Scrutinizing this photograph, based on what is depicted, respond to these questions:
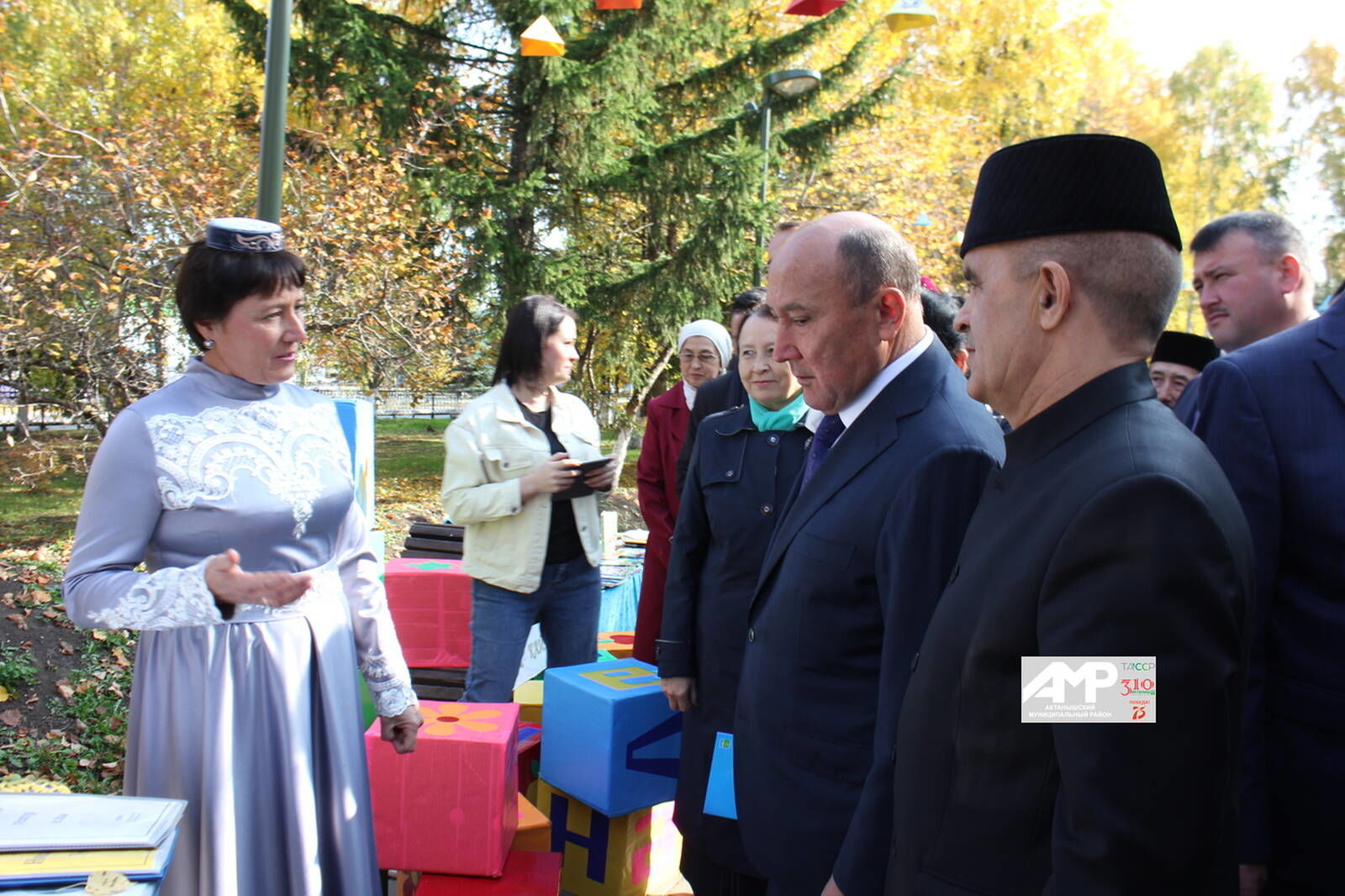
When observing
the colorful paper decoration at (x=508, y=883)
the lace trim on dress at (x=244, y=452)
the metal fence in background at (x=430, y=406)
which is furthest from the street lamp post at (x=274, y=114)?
the metal fence in background at (x=430, y=406)

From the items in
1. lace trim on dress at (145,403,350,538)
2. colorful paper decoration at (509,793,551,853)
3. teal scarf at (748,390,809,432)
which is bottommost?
colorful paper decoration at (509,793,551,853)

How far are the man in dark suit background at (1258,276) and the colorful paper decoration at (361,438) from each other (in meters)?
3.48

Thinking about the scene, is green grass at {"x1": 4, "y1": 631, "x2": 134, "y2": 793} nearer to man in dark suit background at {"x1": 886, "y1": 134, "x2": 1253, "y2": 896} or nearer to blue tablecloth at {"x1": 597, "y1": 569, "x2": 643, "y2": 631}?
blue tablecloth at {"x1": 597, "y1": 569, "x2": 643, "y2": 631}

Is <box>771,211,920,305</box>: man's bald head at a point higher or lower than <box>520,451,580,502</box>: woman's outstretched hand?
higher

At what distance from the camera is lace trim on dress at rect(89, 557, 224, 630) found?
6.65 feet

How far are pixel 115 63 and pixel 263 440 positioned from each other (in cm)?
1395

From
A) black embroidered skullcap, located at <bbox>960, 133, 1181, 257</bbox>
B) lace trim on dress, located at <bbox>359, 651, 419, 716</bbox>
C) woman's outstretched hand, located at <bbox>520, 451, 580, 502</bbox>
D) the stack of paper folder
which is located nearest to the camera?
black embroidered skullcap, located at <bbox>960, 133, 1181, 257</bbox>

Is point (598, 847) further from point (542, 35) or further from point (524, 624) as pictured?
point (542, 35)

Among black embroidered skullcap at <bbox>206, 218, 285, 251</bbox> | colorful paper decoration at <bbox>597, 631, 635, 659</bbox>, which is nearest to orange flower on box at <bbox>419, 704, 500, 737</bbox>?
colorful paper decoration at <bbox>597, 631, 635, 659</bbox>

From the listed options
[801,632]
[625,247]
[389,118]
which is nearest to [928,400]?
[801,632]

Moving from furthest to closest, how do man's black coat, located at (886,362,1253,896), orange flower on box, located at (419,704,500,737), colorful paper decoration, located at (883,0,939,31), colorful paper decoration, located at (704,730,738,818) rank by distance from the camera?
colorful paper decoration, located at (883,0,939,31) → orange flower on box, located at (419,704,500,737) → colorful paper decoration, located at (704,730,738,818) → man's black coat, located at (886,362,1253,896)

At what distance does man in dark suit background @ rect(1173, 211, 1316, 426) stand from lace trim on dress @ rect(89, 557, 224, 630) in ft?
9.12

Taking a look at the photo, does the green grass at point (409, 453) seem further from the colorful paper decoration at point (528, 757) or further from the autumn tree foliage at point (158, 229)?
the colorful paper decoration at point (528, 757)

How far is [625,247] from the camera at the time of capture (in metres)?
13.9
